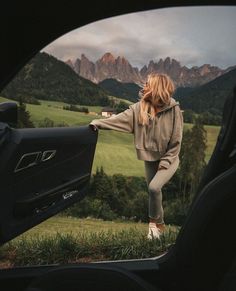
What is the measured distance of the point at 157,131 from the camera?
3.16m

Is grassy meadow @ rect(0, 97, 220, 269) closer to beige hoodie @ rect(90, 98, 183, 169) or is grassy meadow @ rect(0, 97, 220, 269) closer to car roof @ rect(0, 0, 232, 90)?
beige hoodie @ rect(90, 98, 183, 169)

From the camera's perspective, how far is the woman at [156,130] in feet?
10.1

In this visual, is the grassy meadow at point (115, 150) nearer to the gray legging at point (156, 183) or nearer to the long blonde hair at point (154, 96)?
the gray legging at point (156, 183)

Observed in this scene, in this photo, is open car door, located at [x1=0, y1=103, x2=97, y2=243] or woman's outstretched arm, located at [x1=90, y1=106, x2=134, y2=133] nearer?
open car door, located at [x1=0, y1=103, x2=97, y2=243]

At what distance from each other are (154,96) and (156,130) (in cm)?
21

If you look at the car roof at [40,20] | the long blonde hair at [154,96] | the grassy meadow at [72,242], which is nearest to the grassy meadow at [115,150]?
the grassy meadow at [72,242]

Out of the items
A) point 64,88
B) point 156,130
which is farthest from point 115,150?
point 64,88

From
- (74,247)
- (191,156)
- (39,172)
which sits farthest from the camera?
(191,156)

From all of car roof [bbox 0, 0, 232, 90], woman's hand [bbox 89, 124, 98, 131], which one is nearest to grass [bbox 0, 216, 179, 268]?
woman's hand [bbox 89, 124, 98, 131]

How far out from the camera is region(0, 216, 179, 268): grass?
2.97 meters

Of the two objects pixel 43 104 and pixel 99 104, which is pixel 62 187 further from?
pixel 43 104

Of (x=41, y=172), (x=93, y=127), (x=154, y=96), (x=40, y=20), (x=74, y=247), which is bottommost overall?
(x=74, y=247)

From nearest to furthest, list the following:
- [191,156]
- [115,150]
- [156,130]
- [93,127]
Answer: [93,127], [156,130], [191,156], [115,150]

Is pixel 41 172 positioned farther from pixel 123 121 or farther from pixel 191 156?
pixel 191 156
